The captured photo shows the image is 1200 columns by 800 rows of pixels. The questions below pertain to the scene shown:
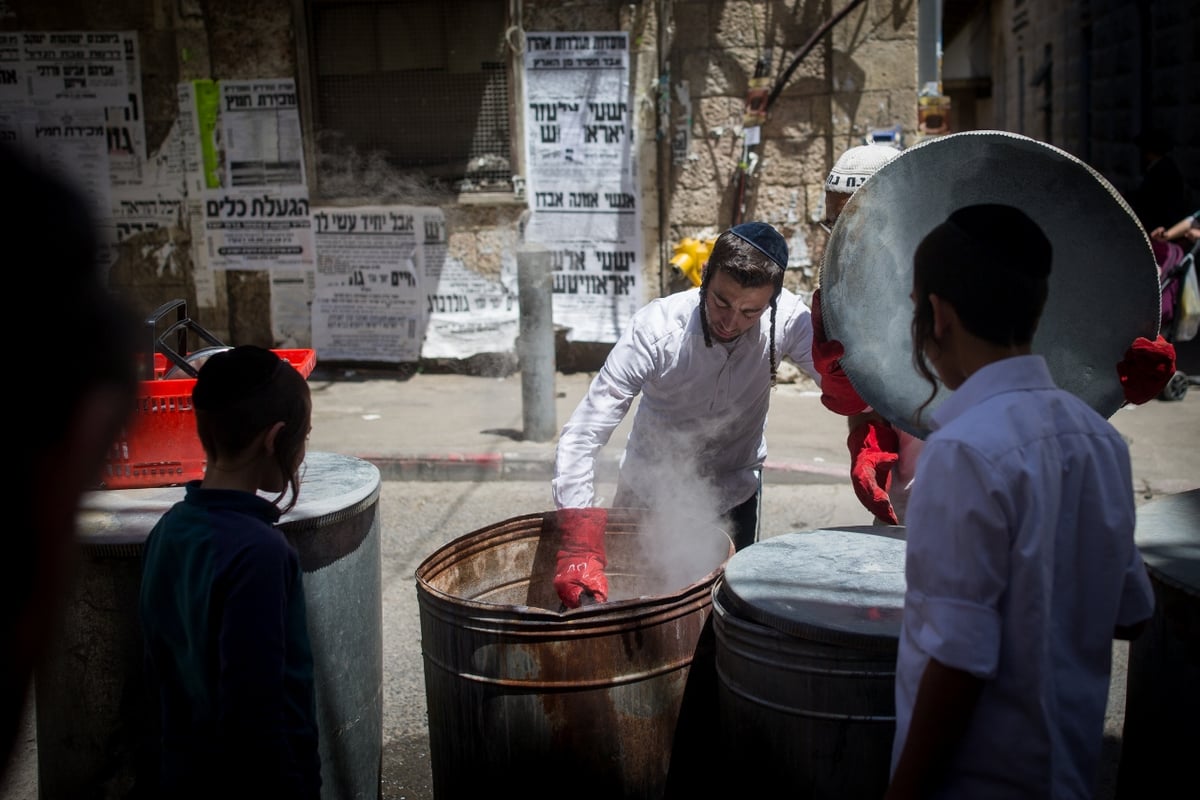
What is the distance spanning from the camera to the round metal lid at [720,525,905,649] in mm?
2174

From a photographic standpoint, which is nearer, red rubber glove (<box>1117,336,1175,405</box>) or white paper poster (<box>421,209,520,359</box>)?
red rubber glove (<box>1117,336,1175,405</box>)

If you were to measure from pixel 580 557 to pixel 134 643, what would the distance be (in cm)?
116

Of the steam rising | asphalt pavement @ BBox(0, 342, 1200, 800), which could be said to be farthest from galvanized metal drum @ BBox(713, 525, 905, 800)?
asphalt pavement @ BBox(0, 342, 1200, 800)

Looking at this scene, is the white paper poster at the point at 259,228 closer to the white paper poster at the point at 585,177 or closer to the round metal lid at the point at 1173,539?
the white paper poster at the point at 585,177

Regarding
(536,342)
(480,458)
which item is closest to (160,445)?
(480,458)

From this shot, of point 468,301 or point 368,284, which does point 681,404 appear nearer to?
point 468,301

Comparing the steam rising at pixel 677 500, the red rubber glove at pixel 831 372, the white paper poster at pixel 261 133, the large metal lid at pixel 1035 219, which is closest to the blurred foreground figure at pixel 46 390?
the large metal lid at pixel 1035 219

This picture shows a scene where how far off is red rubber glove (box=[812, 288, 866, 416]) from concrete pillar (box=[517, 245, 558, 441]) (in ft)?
13.9

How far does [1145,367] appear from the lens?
233 centimetres

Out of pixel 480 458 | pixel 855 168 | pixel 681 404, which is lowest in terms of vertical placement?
pixel 480 458

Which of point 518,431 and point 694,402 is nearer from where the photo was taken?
point 694,402

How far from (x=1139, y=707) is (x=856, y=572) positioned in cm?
66

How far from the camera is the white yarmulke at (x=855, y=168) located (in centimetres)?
336

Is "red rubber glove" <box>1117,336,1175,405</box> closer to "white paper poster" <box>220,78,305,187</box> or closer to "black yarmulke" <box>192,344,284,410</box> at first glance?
"black yarmulke" <box>192,344,284,410</box>
